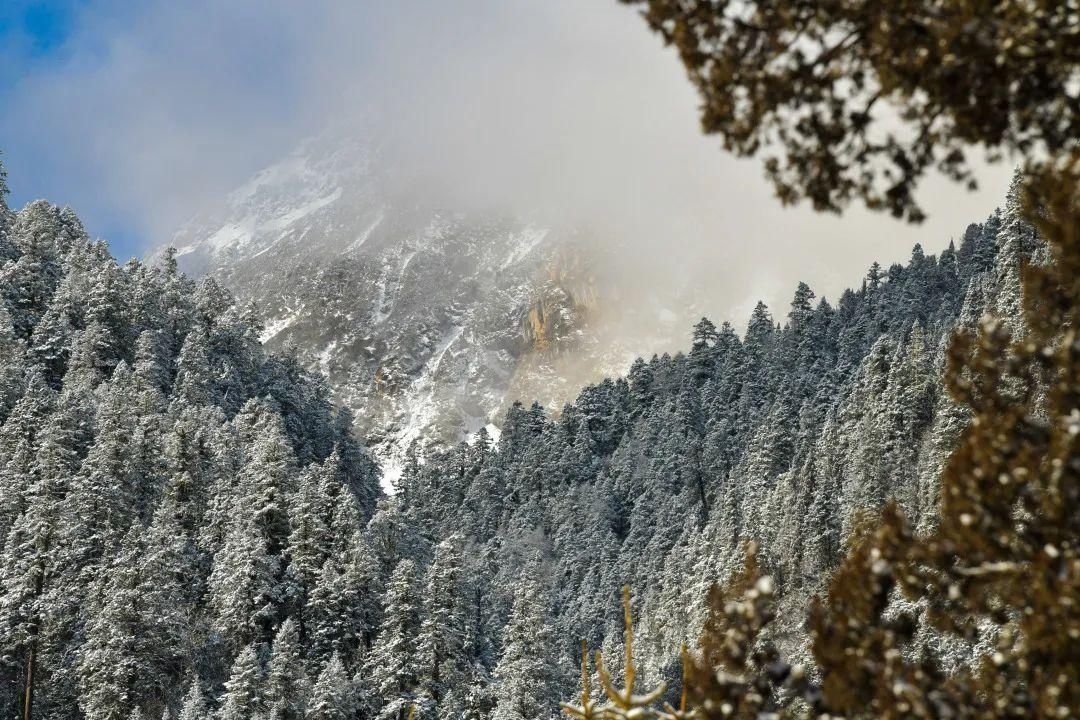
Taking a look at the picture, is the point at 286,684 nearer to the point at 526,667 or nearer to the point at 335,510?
the point at 526,667

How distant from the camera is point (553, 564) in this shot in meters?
97.5

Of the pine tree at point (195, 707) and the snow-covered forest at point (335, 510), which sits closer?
the pine tree at point (195, 707)

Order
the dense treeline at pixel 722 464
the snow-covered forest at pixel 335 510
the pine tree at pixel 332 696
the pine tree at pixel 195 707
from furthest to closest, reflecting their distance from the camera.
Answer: the dense treeline at pixel 722 464, the snow-covered forest at pixel 335 510, the pine tree at pixel 332 696, the pine tree at pixel 195 707

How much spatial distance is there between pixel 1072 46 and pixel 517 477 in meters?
114

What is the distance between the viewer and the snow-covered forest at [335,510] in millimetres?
45188

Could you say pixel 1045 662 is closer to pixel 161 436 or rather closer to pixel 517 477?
pixel 161 436

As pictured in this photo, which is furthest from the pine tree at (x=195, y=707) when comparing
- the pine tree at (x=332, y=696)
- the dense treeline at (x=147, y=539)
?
the pine tree at (x=332, y=696)

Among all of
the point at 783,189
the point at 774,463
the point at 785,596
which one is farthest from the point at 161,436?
the point at 783,189

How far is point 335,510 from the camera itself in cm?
5603

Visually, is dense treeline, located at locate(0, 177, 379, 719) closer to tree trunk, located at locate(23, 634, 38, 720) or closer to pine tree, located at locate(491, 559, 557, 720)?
tree trunk, located at locate(23, 634, 38, 720)

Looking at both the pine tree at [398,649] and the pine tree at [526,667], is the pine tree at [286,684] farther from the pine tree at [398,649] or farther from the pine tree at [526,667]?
the pine tree at [526,667]

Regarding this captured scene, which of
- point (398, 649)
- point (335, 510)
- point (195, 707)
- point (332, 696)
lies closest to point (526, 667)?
point (398, 649)

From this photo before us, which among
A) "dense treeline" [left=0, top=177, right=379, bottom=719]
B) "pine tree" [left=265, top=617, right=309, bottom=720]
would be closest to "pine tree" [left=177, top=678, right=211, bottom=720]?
"dense treeline" [left=0, top=177, right=379, bottom=719]

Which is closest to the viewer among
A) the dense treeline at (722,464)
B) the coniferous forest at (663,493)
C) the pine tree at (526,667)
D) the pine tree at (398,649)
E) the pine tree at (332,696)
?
the coniferous forest at (663,493)
